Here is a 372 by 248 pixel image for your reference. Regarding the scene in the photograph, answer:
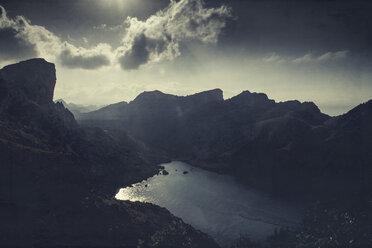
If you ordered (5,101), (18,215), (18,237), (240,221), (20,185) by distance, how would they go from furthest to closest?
(5,101) → (240,221) → (20,185) → (18,215) → (18,237)

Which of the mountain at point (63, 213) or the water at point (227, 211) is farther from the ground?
the mountain at point (63, 213)

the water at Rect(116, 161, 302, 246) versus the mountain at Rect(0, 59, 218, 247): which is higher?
the mountain at Rect(0, 59, 218, 247)

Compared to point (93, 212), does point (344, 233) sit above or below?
below

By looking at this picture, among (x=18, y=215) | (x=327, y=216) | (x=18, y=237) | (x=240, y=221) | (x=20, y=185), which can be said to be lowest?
(x=240, y=221)

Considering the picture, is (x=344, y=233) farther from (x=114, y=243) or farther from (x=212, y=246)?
(x=114, y=243)

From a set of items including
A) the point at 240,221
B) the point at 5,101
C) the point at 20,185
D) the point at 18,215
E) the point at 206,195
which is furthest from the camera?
the point at 206,195

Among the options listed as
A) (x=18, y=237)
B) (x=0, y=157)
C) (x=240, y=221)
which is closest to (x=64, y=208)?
(x=18, y=237)

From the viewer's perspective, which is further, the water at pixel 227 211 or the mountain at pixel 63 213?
the water at pixel 227 211

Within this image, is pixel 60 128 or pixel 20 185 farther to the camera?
pixel 60 128

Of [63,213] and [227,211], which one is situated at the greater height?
[63,213]

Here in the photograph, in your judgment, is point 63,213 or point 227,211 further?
point 227,211

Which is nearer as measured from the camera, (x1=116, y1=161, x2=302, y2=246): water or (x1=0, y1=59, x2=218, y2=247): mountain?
(x1=0, y1=59, x2=218, y2=247): mountain
